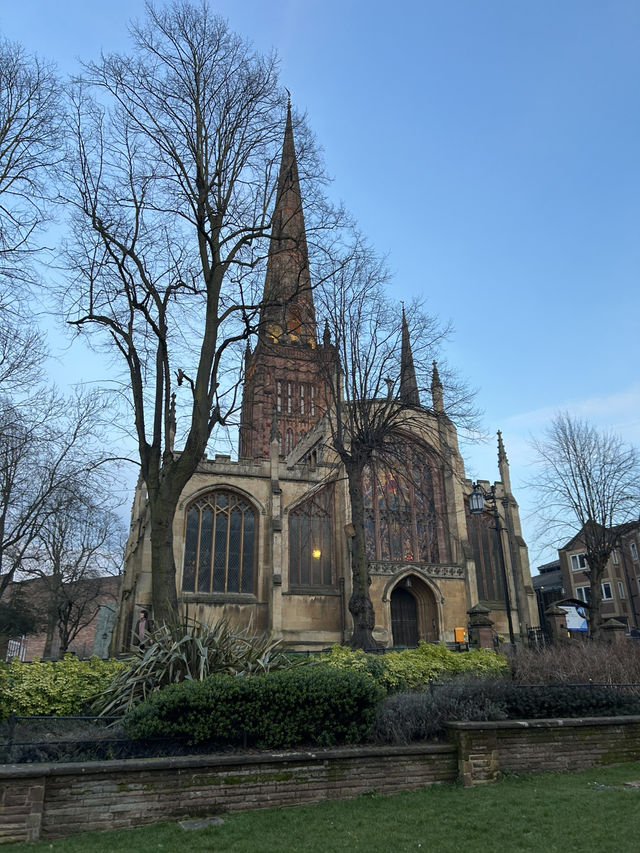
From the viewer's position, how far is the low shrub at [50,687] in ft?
30.3

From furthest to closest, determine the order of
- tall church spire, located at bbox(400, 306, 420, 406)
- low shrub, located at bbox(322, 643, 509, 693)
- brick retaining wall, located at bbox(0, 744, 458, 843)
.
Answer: tall church spire, located at bbox(400, 306, 420, 406) < low shrub, located at bbox(322, 643, 509, 693) < brick retaining wall, located at bbox(0, 744, 458, 843)

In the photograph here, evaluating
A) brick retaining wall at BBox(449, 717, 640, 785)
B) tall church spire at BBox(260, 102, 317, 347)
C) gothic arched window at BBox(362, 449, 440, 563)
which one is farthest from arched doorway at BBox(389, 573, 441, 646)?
brick retaining wall at BBox(449, 717, 640, 785)

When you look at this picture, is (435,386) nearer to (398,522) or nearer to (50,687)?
(398,522)

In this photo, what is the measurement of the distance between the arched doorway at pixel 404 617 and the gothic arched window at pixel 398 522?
174cm

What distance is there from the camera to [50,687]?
955 cm

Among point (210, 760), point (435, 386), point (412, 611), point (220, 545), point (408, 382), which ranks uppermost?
point (408, 382)

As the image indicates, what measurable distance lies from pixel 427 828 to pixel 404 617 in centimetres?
2279

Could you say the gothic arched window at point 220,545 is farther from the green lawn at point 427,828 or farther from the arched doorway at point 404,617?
the green lawn at point 427,828

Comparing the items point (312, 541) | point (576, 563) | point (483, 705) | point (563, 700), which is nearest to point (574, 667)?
point (563, 700)

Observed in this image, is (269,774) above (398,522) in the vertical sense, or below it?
below

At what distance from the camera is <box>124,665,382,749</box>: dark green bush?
797cm

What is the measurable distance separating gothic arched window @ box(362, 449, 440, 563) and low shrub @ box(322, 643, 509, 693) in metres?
14.9

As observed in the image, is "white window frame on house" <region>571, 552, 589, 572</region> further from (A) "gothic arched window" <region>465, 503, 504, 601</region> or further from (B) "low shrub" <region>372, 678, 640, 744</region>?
(B) "low shrub" <region>372, 678, 640, 744</region>

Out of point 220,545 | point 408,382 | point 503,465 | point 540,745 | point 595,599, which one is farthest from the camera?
point 503,465
